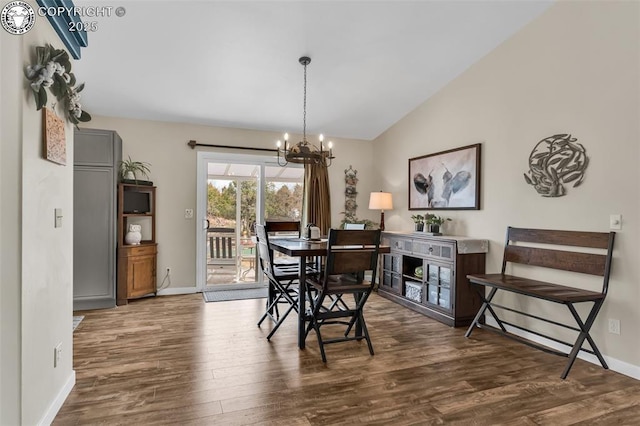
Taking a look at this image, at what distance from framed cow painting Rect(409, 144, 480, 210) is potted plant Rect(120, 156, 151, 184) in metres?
3.79

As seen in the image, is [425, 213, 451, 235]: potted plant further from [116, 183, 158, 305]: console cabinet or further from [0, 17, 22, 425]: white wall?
[0, 17, 22, 425]: white wall

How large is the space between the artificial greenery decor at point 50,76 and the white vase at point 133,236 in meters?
2.68

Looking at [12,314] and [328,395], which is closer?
[12,314]

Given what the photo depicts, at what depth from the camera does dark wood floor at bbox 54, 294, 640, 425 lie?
6.52 ft

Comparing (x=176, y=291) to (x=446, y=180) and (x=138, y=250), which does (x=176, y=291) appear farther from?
(x=446, y=180)

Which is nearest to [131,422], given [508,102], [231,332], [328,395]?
[328,395]

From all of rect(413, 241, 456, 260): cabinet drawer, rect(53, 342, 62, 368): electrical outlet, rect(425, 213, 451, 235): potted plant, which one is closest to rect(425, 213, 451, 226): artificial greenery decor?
rect(425, 213, 451, 235): potted plant

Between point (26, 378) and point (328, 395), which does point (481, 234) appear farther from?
point (26, 378)

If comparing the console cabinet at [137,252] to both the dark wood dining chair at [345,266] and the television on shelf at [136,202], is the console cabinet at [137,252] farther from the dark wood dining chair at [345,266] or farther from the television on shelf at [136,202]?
the dark wood dining chair at [345,266]

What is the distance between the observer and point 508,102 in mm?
3525

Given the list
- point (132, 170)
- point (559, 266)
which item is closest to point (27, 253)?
point (132, 170)

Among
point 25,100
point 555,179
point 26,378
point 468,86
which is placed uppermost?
point 468,86

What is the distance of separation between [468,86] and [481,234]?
1765 millimetres

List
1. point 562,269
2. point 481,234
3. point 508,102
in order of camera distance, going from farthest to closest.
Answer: point 481,234, point 508,102, point 562,269
